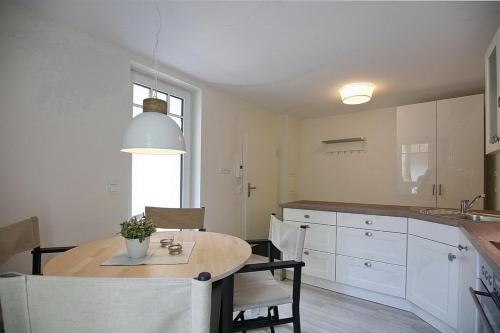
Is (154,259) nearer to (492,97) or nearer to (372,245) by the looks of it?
(372,245)

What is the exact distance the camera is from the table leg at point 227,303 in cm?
A: 114

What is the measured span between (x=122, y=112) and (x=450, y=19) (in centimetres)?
249

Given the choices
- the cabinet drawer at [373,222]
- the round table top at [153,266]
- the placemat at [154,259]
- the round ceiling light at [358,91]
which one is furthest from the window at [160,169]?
the round ceiling light at [358,91]

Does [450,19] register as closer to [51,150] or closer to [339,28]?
[339,28]

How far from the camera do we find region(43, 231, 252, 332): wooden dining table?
1.05 meters

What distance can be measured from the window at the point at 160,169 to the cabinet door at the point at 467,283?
243cm

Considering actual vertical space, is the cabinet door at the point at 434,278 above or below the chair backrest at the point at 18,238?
below

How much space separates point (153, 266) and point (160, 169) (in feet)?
5.32

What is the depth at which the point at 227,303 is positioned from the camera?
1.15 m

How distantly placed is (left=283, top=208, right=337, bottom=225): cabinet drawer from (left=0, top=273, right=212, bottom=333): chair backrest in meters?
2.13

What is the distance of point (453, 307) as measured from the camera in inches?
69.3

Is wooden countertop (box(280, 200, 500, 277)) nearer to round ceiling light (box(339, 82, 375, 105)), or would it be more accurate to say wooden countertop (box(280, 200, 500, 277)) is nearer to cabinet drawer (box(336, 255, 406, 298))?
cabinet drawer (box(336, 255, 406, 298))

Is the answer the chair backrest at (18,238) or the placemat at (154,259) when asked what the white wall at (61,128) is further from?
the placemat at (154,259)

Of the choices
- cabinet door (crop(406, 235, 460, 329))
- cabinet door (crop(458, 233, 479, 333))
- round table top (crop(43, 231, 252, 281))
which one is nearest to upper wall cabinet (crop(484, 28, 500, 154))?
cabinet door (crop(458, 233, 479, 333))
